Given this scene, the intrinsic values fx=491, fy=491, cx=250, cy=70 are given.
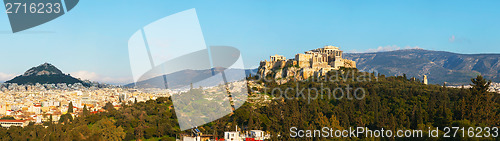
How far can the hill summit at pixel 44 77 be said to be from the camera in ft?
595

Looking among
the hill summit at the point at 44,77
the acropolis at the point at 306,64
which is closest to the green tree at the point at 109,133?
the acropolis at the point at 306,64

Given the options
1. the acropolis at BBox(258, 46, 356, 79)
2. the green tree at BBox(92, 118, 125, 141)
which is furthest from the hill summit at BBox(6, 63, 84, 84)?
the green tree at BBox(92, 118, 125, 141)

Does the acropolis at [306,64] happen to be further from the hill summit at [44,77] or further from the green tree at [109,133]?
the hill summit at [44,77]

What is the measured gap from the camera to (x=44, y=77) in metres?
186

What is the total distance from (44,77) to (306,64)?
12981 centimetres

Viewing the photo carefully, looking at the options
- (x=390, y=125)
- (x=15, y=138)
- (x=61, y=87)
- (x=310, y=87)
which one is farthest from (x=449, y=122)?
(x=61, y=87)

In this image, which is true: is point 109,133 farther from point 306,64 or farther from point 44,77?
point 44,77

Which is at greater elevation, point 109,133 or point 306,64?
point 306,64

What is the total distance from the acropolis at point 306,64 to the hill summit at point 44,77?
115047 millimetres

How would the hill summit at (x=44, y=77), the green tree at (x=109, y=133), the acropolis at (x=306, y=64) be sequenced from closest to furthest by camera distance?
the green tree at (x=109, y=133), the acropolis at (x=306, y=64), the hill summit at (x=44, y=77)

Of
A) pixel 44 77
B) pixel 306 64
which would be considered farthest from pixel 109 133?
pixel 44 77

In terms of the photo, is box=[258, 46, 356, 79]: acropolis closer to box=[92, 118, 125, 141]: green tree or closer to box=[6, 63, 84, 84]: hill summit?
box=[92, 118, 125, 141]: green tree

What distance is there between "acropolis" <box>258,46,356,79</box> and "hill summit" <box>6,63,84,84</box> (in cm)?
11505

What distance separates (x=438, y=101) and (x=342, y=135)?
25.7 meters
